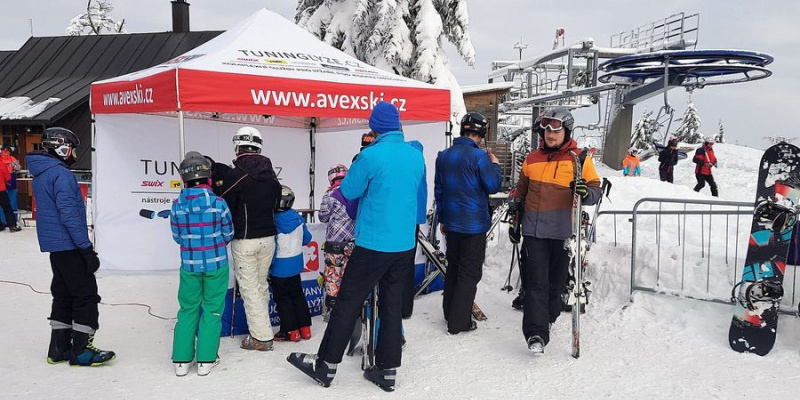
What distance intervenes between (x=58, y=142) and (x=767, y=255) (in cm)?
585

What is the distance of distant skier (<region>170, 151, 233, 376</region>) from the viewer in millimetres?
3959

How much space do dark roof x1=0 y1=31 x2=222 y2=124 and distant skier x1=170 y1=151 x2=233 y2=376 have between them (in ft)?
51.8

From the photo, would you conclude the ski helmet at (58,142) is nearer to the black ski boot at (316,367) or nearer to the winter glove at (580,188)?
the black ski boot at (316,367)

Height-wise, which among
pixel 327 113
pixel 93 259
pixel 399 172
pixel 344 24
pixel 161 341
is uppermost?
pixel 344 24

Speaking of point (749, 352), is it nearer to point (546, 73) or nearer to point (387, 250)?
point (387, 250)

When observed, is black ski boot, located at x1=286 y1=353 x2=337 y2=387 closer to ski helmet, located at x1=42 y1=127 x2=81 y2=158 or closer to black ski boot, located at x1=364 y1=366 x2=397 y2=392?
black ski boot, located at x1=364 y1=366 x2=397 y2=392

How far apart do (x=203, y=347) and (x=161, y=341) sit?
3.61 feet

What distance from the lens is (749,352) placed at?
428 centimetres

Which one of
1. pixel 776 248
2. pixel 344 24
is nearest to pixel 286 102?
pixel 776 248

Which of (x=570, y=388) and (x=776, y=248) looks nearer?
(x=570, y=388)

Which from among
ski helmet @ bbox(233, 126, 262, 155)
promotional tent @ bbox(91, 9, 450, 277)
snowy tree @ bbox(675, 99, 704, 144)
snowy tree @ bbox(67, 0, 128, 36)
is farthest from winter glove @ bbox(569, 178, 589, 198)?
snowy tree @ bbox(675, 99, 704, 144)

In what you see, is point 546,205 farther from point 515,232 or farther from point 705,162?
point 705,162

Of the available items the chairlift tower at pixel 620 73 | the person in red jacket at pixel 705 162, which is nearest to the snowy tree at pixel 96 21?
the chairlift tower at pixel 620 73

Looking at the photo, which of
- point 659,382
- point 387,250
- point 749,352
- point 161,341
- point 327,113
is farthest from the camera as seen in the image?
point 327,113
